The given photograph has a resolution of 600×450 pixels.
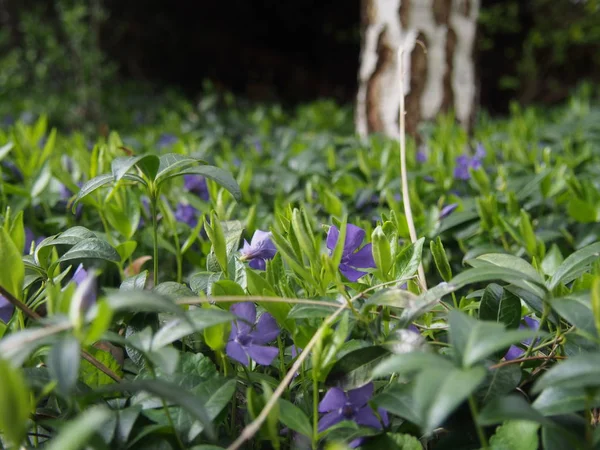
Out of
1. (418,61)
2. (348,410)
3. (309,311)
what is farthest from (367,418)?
(418,61)

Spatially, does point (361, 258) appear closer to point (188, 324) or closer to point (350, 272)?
point (350, 272)

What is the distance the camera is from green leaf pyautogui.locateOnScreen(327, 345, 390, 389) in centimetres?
68

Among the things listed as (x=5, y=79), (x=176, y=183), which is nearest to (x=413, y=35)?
(x=176, y=183)

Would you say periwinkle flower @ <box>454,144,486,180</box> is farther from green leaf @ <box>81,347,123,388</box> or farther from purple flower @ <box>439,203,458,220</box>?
green leaf @ <box>81,347,123,388</box>

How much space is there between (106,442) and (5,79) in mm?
4949

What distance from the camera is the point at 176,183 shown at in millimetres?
1586

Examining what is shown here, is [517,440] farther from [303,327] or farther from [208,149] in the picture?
[208,149]

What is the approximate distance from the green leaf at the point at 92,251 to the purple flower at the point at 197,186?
0.71m

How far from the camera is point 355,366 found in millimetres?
688

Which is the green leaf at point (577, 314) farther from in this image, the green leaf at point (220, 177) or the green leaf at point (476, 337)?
the green leaf at point (220, 177)

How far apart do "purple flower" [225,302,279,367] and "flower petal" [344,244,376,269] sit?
18 centimetres

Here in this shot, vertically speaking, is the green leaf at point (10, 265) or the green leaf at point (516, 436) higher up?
the green leaf at point (10, 265)

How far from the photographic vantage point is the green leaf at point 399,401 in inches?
24.5

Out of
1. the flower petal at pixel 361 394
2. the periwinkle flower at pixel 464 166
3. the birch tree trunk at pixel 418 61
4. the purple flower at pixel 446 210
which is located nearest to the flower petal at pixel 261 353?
the flower petal at pixel 361 394
